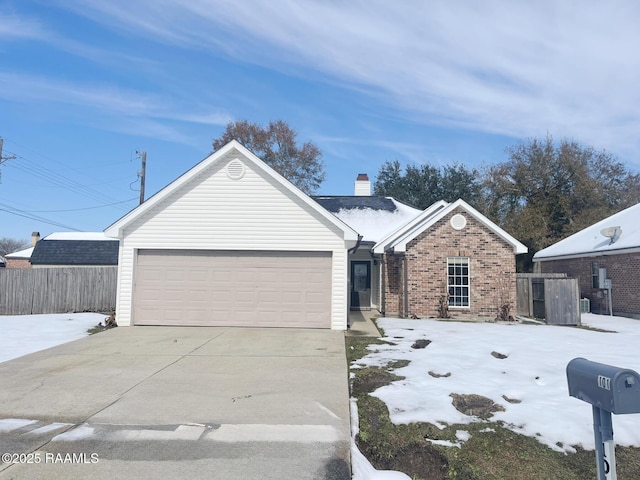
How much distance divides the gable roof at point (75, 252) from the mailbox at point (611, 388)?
28.5 meters

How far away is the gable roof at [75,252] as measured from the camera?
27.7m

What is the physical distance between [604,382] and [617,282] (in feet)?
60.9

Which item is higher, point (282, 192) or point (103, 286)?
point (282, 192)

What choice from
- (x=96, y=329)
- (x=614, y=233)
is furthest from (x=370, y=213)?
(x=96, y=329)

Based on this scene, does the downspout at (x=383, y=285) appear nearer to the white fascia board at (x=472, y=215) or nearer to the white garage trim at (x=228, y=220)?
the white fascia board at (x=472, y=215)

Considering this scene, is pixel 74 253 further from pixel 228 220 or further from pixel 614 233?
pixel 614 233

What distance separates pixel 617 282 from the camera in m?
18.0

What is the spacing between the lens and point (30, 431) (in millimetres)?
4730

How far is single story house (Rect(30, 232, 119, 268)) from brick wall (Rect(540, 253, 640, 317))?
1033 inches

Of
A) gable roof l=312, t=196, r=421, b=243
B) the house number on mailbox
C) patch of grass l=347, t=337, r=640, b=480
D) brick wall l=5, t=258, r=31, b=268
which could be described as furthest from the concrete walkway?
brick wall l=5, t=258, r=31, b=268

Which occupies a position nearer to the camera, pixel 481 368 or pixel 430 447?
pixel 430 447

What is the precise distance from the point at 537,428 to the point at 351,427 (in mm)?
2072

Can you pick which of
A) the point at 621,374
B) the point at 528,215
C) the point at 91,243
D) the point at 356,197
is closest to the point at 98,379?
the point at 621,374

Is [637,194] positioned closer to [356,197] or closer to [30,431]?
[356,197]
